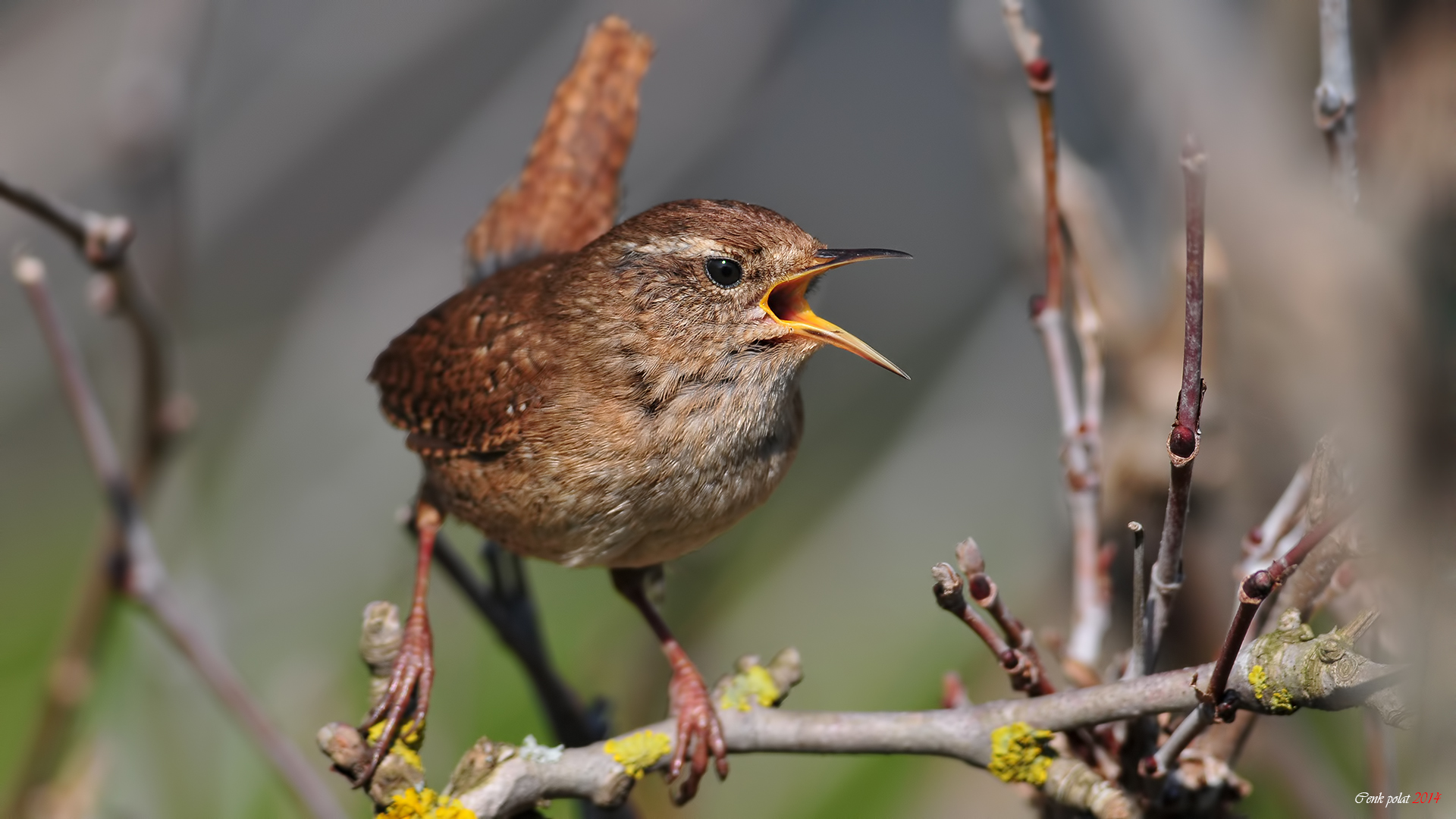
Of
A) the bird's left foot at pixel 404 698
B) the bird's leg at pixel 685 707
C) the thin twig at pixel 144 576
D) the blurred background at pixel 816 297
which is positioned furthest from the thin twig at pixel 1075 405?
the thin twig at pixel 144 576

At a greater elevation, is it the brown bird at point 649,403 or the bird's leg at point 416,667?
the brown bird at point 649,403

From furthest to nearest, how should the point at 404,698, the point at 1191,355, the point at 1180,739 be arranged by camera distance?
the point at 404,698 < the point at 1180,739 < the point at 1191,355

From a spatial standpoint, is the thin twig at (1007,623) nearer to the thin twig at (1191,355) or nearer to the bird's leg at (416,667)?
the thin twig at (1191,355)

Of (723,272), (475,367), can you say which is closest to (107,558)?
(475,367)

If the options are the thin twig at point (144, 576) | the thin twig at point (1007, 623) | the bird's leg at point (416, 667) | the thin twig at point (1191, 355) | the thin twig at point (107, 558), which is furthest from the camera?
the thin twig at point (107, 558)

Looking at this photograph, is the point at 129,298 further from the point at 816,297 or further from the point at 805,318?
the point at 816,297

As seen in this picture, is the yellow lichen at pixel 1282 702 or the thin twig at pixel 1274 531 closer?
the yellow lichen at pixel 1282 702

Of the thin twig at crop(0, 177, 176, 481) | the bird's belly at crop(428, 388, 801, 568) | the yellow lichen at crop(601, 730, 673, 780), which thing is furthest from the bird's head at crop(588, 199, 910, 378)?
the thin twig at crop(0, 177, 176, 481)
